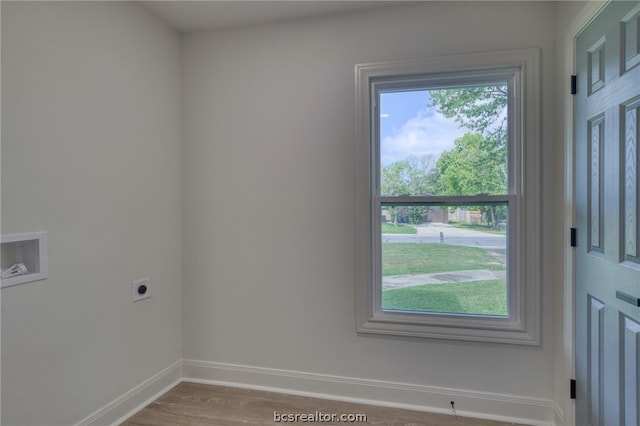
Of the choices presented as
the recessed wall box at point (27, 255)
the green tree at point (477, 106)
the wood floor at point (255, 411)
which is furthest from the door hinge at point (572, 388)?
the recessed wall box at point (27, 255)

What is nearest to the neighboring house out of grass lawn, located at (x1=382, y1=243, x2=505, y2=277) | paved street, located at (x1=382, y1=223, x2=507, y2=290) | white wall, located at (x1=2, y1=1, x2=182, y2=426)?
white wall, located at (x1=2, y1=1, x2=182, y2=426)

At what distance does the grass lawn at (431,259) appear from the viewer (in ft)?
7.16

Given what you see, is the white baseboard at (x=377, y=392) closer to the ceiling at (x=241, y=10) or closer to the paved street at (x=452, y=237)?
the paved street at (x=452, y=237)

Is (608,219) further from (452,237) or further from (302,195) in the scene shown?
(302,195)

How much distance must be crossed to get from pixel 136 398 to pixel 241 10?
2656 mm

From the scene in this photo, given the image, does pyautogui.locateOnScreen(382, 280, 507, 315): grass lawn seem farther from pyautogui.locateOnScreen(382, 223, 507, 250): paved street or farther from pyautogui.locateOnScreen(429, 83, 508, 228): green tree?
pyautogui.locateOnScreen(429, 83, 508, 228): green tree

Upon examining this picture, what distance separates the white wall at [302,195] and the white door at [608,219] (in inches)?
12.0

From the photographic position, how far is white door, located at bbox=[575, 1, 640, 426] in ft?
4.35

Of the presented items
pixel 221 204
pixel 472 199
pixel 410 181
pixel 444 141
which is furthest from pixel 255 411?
Answer: pixel 444 141

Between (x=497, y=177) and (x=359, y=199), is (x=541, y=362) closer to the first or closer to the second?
(x=497, y=177)

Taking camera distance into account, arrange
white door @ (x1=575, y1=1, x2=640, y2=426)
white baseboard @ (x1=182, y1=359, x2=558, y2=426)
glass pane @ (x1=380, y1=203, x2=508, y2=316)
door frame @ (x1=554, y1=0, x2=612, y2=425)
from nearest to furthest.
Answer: white door @ (x1=575, y1=1, x2=640, y2=426) → door frame @ (x1=554, y1=0, x2=612, y2=425) → white baseboard @ (x1=182, y1=359, x2=558, y2=426) → glass pane @ (x1=380, y1=203, x2=508, y2=316)

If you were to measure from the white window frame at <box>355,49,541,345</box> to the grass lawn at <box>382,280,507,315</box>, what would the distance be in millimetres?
47

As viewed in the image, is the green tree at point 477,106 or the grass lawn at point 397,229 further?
the grass lawn at point 397,229

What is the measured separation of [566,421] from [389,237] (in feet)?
4.61
